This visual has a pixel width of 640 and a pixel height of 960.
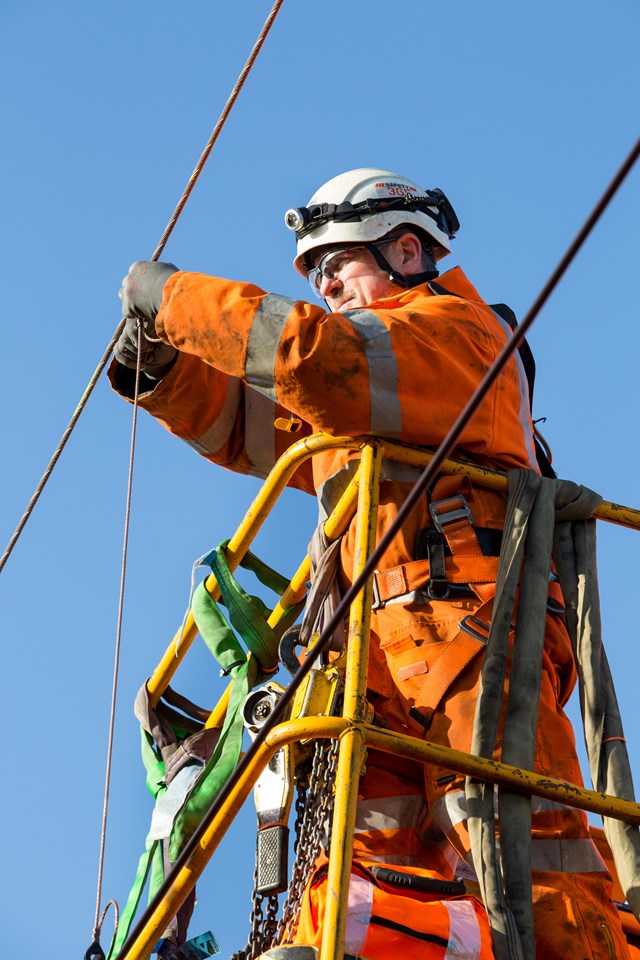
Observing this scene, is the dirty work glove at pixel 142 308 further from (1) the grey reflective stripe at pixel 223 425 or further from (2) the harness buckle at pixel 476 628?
(2) the harness buckle at pixel 476 628

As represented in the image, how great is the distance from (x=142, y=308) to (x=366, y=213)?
1160mm

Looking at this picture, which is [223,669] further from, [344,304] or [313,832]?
[344,304]

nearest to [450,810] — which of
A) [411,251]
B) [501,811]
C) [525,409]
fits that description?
[501,811]

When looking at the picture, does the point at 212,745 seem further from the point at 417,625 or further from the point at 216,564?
the point at 417,625

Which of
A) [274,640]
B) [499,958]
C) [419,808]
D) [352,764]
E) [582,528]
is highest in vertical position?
[582,528]

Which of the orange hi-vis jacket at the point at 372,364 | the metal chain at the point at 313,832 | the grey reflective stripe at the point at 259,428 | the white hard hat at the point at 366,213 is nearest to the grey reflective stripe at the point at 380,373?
the orange hi-vis jacket at the point at 372,364

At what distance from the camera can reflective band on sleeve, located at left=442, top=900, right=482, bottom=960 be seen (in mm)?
3322

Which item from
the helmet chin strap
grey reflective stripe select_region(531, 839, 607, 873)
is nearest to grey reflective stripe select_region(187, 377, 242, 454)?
the helmet chin strap

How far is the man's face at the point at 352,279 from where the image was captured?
210 inches

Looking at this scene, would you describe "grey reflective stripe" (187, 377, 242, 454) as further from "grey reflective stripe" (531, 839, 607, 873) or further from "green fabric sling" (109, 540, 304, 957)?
"grey reflective stripe" (531, 839, 607, 873)

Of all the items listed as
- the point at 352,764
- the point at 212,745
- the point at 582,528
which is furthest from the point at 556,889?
the point at 212,745

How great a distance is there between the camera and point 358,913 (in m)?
3.31

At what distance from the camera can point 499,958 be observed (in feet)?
11.1

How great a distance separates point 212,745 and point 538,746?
1.15 metres
